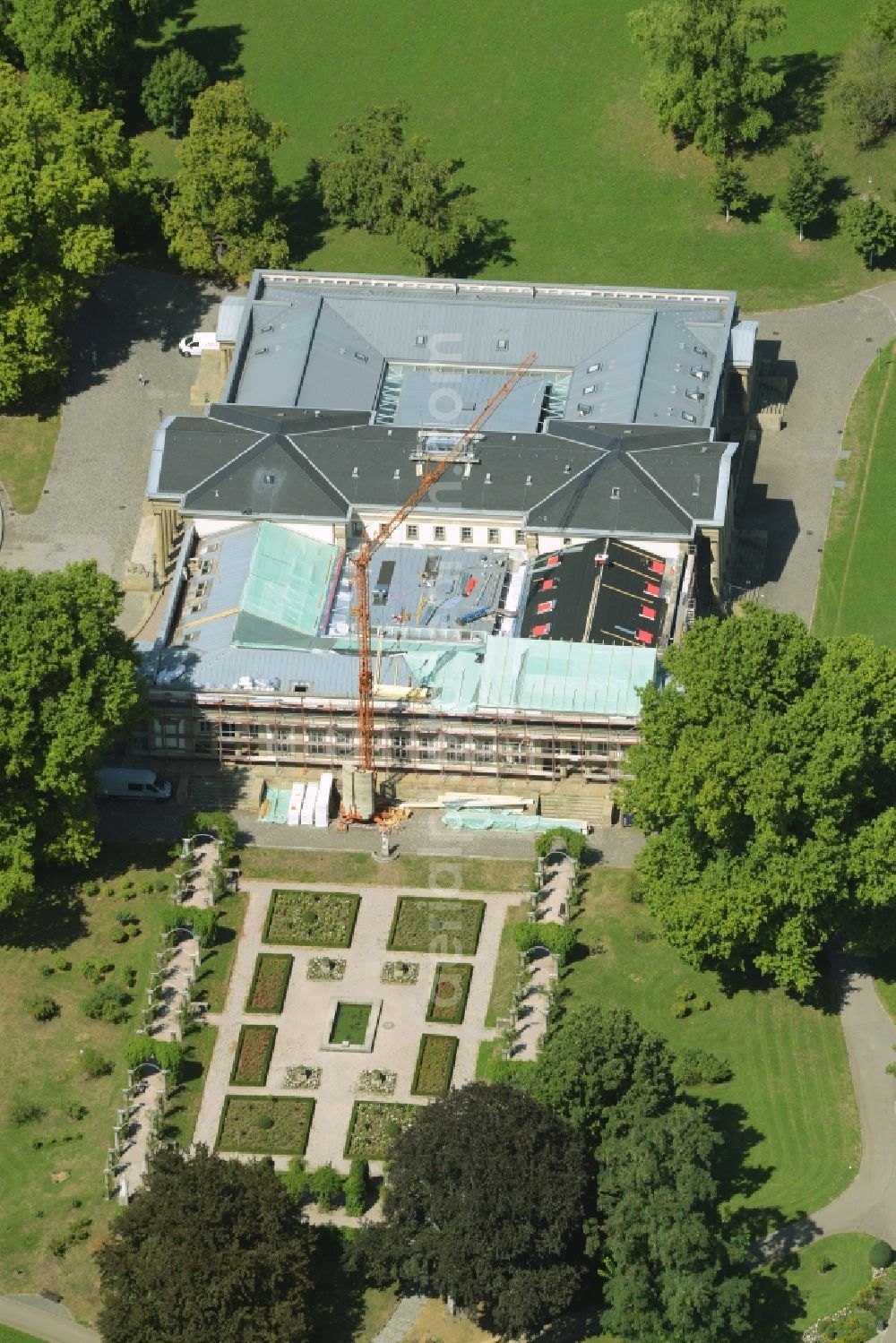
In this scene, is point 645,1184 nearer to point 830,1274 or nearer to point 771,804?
point 830,1274

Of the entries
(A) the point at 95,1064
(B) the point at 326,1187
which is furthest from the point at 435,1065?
(A) the point at 95,1064

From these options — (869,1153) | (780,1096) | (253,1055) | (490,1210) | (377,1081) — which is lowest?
(490,1210)

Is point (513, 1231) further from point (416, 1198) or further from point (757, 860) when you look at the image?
point (757, 860)

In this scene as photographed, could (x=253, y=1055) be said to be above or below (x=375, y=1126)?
above

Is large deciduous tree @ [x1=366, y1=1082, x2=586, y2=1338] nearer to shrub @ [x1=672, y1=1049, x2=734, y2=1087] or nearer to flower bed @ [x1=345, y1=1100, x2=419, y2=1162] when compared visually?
flower bed @ [x1=345, y1=1100, x2=419, y2=1162]

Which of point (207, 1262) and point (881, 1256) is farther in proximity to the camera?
point (881, 1256)

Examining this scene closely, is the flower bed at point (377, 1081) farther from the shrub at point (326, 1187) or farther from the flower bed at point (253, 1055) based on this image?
the shrub at point (326, 1187)
